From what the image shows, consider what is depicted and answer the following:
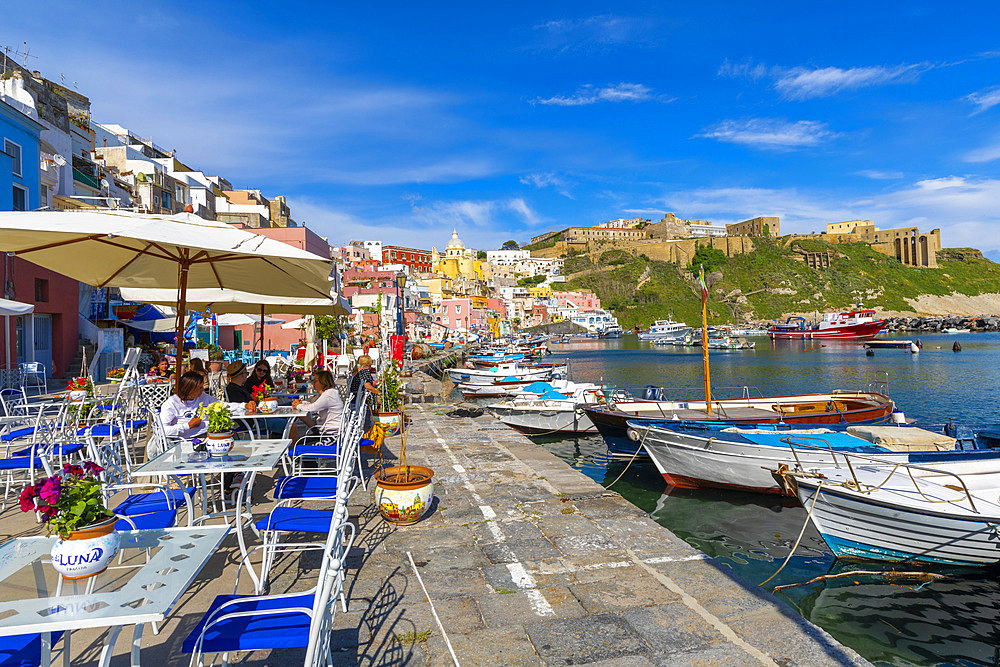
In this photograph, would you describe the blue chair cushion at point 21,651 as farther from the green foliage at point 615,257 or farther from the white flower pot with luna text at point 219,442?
the green foliage at point 615,257

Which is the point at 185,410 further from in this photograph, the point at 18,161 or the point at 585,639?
the point at 18,161

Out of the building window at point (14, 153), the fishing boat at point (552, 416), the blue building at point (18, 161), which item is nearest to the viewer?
the blue building at point (18, 161)

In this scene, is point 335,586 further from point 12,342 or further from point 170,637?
point 12,342

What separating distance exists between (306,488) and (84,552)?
6.32 feet

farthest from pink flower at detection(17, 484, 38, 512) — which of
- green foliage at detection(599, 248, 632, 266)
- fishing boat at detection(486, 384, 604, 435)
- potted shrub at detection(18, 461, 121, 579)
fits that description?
green foliage at detection(599, 248, 632, 266)

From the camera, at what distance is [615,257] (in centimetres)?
12131

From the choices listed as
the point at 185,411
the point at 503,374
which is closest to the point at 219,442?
the point at 185,411

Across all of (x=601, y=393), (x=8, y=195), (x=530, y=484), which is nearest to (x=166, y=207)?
(x=8, y=195)

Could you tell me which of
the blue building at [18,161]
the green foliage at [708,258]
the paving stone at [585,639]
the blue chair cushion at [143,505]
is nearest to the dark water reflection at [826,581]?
the paving stone at [585,639]

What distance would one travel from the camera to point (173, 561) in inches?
84.3

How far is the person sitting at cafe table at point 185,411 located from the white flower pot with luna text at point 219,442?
727 millimetres

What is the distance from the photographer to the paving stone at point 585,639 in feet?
9.05

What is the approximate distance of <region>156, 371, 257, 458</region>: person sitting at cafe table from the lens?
14.7ft

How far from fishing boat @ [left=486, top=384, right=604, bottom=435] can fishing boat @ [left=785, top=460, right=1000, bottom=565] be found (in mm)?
8391
